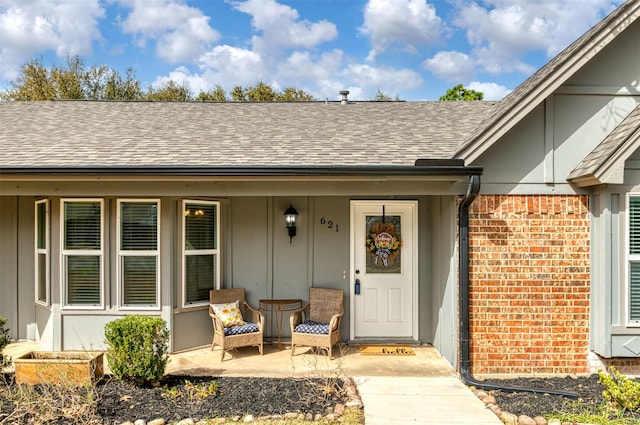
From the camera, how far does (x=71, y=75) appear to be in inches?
851

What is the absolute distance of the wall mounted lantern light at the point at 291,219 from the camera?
6625 mm

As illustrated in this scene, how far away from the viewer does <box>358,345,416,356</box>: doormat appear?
6.14m

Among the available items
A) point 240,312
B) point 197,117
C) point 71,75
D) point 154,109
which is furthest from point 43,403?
point 71,75

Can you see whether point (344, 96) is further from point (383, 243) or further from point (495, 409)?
point (495, 409)

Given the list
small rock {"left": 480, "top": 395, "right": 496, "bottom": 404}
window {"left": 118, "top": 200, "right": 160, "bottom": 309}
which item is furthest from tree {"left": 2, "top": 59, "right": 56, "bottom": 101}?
small rock {"left": 480, "top": 395, "right": 496, "bottom": 404}

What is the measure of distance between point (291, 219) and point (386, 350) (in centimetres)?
247

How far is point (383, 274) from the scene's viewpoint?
22.3 feet

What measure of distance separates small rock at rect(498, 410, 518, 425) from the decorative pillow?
12.0 feet

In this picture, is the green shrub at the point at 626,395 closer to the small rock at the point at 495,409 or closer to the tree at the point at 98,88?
the small rock at the point at 495,409


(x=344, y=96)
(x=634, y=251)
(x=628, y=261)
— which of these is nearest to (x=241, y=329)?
(x=628, y=261)

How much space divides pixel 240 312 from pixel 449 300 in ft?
10.1

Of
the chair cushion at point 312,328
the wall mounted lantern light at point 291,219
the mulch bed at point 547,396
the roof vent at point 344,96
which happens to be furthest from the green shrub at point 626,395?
the roof vent at point 344,96

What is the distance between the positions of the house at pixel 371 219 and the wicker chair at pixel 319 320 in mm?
288

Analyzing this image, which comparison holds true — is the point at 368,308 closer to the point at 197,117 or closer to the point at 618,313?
the point at 618,313
